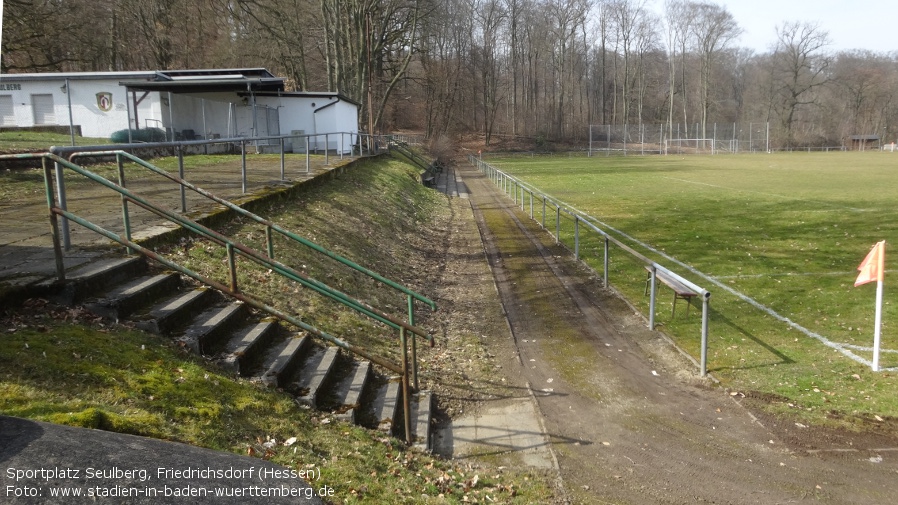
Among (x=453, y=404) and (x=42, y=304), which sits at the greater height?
(x=42, y=304)

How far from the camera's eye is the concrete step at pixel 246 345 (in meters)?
5.32

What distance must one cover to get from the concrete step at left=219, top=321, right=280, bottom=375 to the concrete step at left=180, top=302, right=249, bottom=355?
0.11 metres

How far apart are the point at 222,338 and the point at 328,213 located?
841 cm

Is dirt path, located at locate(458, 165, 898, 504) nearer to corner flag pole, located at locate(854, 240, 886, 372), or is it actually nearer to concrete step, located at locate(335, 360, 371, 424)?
concrete step, located at locate(335, 360, 371, 424)

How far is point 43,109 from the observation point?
25.1m

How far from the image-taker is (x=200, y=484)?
10.3 ft

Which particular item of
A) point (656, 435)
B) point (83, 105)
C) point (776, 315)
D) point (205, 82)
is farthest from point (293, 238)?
point (83, 105)

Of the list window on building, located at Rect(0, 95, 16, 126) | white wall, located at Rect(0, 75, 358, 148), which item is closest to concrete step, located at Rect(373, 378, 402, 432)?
white wall, located at Rect(0, 75, 358, 148)

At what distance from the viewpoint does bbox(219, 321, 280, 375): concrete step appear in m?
5.32

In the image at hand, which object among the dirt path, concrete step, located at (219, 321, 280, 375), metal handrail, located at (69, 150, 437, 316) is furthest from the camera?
metal handrail, located at (69, 150, 437, 316)

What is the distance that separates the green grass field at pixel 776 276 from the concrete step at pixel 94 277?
6.47 m

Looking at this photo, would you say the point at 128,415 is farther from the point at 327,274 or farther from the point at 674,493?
the point at 327,274

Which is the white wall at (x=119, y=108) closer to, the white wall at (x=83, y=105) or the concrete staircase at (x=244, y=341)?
the white wall at (x=83, y=105)

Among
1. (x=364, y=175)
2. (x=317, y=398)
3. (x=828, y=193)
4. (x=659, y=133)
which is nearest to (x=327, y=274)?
(x=317, y=398)
